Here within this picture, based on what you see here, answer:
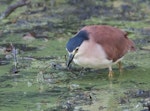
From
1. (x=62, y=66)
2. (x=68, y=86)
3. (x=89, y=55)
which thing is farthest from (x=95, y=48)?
(x=62, y=66)

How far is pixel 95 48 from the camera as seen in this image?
29.6ft

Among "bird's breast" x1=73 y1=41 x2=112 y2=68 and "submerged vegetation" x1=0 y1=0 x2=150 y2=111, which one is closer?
"submerged vegetation" x1=0 y1=0 x2=150 y2=111

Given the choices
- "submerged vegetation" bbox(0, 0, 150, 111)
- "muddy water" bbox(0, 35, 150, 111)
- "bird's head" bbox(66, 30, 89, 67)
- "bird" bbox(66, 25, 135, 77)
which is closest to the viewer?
"muddy water" bbox(0, 35, 150, 111)

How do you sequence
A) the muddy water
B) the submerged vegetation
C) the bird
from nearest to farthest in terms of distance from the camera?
1. the muddy water
2. the submerged vegetation
3. the bird

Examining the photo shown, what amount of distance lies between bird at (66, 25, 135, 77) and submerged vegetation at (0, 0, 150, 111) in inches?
12.7

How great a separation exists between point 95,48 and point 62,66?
126 cm

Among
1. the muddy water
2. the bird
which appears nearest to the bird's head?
the bird

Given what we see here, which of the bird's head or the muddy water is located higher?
the bird's head

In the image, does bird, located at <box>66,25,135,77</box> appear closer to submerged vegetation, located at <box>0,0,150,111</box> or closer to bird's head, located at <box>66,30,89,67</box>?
bird's head, located at <box>66,30,89,67</box>

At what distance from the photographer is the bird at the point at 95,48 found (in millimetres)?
8898

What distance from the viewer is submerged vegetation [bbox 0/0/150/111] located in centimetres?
805

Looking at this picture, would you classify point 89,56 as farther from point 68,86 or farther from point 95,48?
point 68,86

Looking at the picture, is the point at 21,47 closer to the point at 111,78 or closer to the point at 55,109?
the point at 111,78

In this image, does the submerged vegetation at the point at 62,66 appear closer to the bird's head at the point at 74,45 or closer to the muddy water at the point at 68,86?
the muddy water at the point at 68,86
